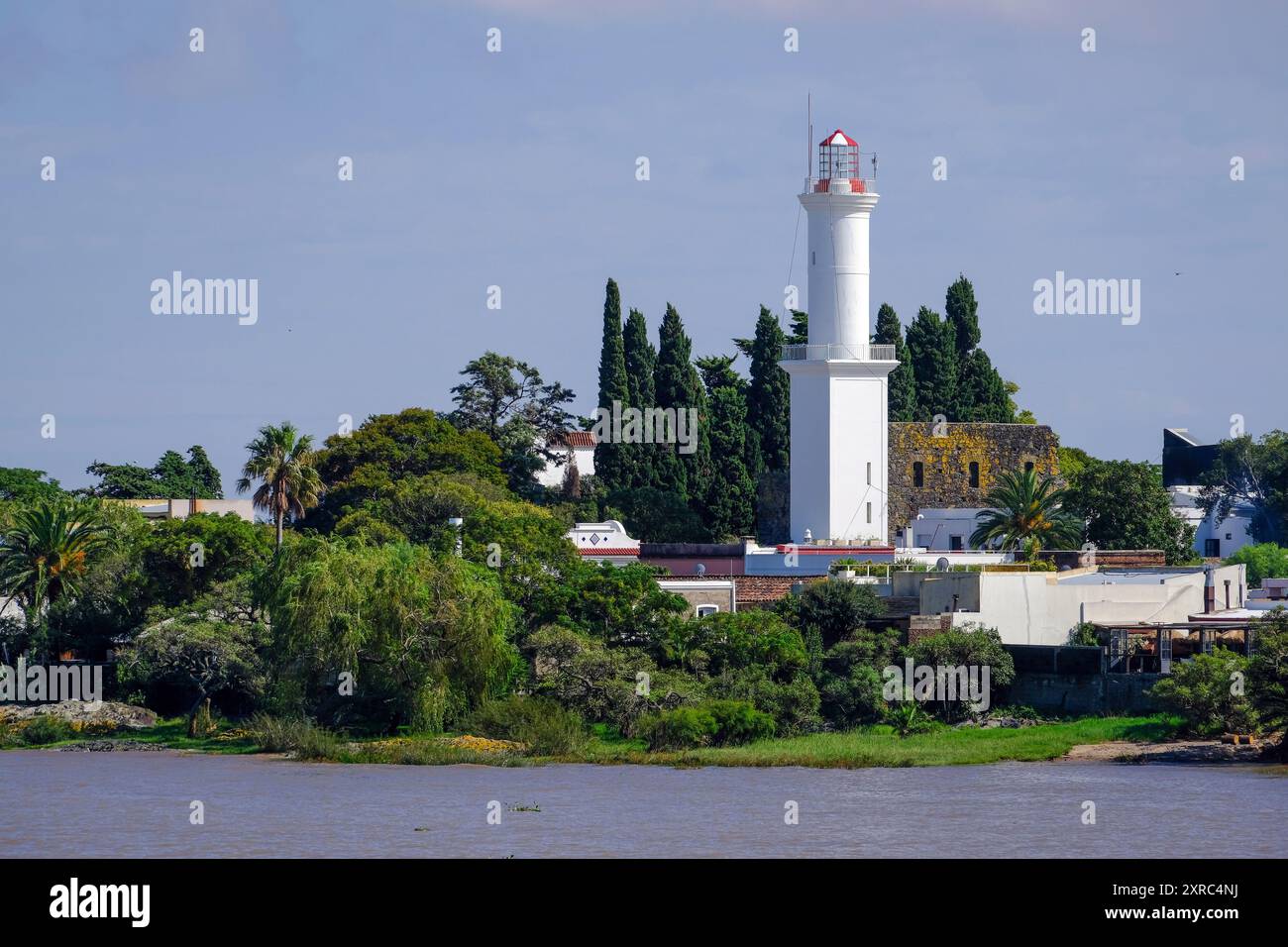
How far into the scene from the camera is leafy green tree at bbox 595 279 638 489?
249 feet

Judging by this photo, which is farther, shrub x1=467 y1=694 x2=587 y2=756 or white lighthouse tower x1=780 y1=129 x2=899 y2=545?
white lighthouse tower x1=780 y1=129 x2=899 y2=545

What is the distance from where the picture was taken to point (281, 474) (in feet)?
204

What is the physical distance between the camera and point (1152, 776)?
40.4 m

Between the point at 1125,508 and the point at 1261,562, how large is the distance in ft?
21.7

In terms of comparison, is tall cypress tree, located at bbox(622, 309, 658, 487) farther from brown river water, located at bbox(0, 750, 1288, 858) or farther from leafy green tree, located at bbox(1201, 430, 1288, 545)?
brown river water, located at bbox(0, 750, 1288, 858)

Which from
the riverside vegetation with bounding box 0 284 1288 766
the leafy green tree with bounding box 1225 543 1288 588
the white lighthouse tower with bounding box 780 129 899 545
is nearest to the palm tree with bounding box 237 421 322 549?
the riverside vegetation with bounding box 0 284 1288 766

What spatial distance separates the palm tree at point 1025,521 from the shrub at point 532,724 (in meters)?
24.0

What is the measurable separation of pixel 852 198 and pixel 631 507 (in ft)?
53.0

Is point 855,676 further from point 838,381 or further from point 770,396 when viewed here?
point 770,396

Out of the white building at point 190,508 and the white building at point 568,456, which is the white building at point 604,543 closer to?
the white building at point 190,508

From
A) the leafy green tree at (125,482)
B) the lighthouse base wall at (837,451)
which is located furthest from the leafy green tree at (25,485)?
the lighthouse base wall at (837,451)

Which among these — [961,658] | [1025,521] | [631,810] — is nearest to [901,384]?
[1025,521]

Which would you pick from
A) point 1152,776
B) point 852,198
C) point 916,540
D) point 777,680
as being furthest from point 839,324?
point 1152,776
